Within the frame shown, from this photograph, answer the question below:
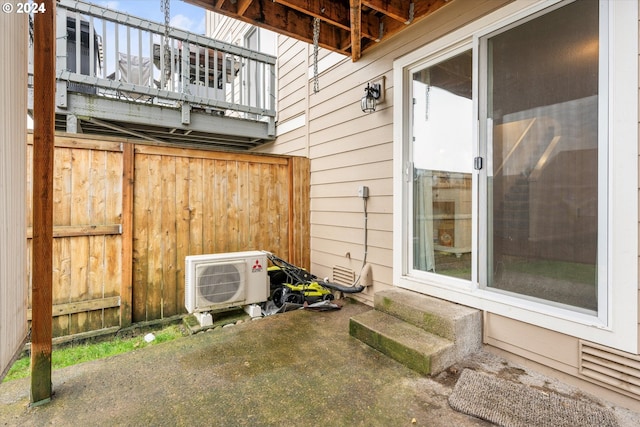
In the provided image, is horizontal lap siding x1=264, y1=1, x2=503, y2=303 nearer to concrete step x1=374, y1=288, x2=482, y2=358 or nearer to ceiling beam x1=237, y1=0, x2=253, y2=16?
concrete step x1=374, y1=288, x2=482, y2=358

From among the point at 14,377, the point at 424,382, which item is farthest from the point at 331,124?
the point at 14,377

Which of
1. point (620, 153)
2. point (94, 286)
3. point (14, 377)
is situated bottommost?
point (14, 377)

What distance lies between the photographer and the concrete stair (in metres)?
2.03

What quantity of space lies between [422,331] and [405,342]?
231mm

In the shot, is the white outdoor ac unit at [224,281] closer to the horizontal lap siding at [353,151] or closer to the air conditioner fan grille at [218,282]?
the air conditioner fan grille at [218,282]

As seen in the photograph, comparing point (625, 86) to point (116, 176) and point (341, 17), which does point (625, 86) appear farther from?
point (116, 176)

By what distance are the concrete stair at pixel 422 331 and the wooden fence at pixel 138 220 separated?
76.4 inches

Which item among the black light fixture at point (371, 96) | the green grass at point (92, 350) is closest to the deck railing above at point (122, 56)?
the black light fixture at point (371, 96)

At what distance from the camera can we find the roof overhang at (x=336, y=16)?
8.29 ft

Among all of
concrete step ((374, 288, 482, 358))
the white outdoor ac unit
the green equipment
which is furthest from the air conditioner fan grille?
concrete step ((374, 288, 482, 358))

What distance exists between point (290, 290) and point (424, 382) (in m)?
1.89

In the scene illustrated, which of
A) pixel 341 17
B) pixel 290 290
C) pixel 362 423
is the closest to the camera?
pixel 362 423

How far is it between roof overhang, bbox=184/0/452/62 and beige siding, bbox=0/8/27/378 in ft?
4.79

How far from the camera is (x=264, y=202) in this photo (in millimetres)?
3926
